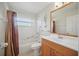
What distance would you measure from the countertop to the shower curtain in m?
0.33

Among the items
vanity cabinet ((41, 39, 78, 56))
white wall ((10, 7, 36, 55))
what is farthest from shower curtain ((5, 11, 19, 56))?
vanity cabinet ((41, 39, 78, 56))

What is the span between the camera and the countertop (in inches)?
45.4

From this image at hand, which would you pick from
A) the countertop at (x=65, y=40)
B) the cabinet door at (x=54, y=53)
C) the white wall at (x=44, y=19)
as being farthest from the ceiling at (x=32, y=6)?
the cabinet door at (x=54, y=53)

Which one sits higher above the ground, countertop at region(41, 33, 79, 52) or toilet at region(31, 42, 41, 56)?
countertop at region(41, 33, 79, 52)

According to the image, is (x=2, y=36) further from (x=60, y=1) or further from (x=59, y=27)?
(x=60, y=1)

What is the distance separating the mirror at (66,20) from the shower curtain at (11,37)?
0.45m

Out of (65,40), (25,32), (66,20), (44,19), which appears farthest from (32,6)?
(65,40)

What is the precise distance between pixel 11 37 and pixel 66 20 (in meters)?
0.68

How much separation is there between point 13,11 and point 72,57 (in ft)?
2.85

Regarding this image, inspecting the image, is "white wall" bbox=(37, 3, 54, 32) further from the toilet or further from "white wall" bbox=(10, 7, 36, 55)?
the toilet

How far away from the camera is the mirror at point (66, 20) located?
118 cm

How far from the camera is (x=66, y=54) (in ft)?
3.91

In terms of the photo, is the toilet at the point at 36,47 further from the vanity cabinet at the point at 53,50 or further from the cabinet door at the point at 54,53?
the cabinet door at the point at 54,53

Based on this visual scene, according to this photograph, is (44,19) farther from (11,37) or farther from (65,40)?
(11,37)
